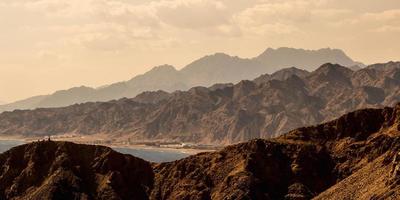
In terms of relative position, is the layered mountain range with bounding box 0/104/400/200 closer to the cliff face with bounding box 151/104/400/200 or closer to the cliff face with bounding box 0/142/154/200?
the cliff face with bounding box 0/142/154/200

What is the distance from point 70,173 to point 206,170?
88.1 ft

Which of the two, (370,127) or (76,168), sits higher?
(370,127)

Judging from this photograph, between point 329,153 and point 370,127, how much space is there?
12734 mm

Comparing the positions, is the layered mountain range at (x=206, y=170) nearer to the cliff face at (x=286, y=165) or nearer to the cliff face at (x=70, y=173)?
the cliff face at (x=70, y=173)

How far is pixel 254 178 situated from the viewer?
387 ft

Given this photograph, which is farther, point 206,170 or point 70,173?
point 206,170

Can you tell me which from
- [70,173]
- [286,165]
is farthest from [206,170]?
[70,173]

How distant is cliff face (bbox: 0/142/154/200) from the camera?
116m

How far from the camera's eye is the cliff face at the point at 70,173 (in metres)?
116

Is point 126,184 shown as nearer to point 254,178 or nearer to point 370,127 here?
point 254,178

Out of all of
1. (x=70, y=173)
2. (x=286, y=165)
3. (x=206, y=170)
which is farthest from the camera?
(x=206, y=170)

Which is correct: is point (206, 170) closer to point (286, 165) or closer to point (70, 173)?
point (286, 165)

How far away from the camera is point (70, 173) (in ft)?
387

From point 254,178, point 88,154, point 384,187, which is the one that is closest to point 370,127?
point 254,178
